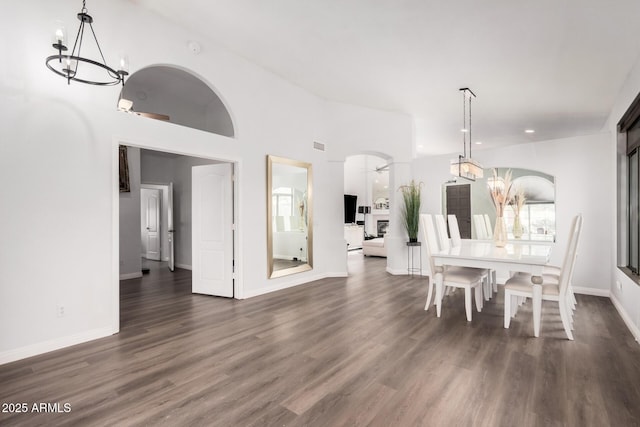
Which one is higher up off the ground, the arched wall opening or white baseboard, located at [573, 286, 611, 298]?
the arched wall opening

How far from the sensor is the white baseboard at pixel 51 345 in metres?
2.73

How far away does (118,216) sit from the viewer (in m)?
3.42

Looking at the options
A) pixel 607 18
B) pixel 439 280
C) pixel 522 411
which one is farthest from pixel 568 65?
pixel 522 411

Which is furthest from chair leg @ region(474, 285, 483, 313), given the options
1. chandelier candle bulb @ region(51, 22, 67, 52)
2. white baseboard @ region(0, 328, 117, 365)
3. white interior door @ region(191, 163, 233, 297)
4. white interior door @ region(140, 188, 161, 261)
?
white interior door @ region(140, 188, 161, 261)

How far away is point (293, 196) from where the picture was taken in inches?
226

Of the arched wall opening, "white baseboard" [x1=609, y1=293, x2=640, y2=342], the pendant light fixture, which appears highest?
the arched wall opening

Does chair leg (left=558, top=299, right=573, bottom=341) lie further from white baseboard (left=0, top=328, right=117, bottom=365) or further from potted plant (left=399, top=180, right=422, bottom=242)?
white baseboard (left=0, top=328, right=117, bottom=365)

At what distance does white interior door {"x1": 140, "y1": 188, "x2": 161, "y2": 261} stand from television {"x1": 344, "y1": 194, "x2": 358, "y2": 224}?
6021mm

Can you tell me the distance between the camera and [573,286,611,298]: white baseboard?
488 cm

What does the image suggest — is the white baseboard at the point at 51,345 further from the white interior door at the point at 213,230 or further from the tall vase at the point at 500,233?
the tall vase at the point at 500,233

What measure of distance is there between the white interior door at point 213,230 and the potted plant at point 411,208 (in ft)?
11.6

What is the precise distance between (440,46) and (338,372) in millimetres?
3667

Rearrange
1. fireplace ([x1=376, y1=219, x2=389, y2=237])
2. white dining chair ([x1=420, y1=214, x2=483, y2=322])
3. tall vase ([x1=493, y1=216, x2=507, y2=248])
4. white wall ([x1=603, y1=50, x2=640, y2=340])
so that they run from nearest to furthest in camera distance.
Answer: white wall ([x1=603, y1=50, x2=640, y2=340]) < white dining chair ([x1=420, y1=214, x2=483, y2=322]) < tall vase ([x1=493, y1=216, x2=507, y2=248]) < fireplace ([x1=376, y1=219, x2=389, y2=237])

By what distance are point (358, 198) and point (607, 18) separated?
943cm
